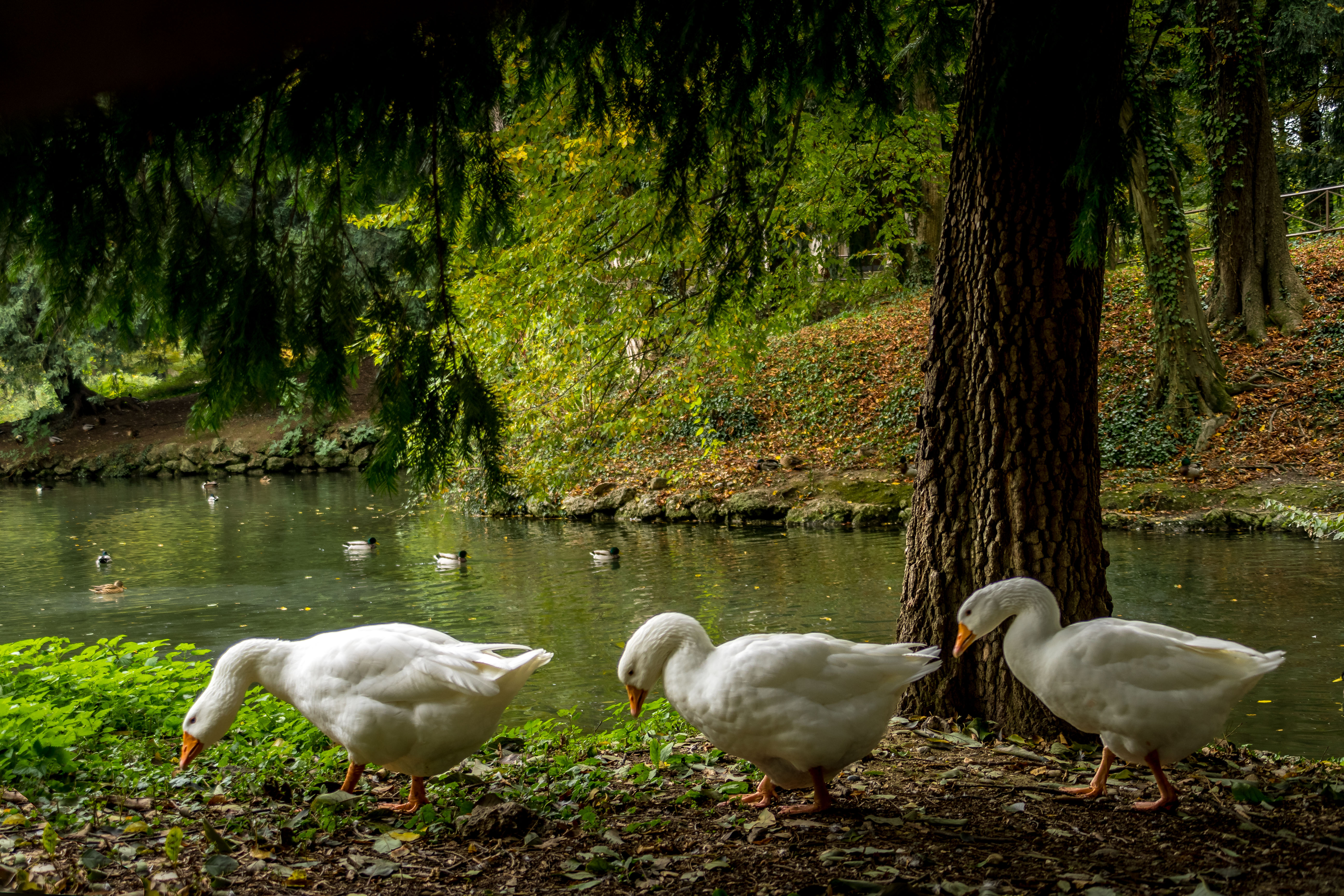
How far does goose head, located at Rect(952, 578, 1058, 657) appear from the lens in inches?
157

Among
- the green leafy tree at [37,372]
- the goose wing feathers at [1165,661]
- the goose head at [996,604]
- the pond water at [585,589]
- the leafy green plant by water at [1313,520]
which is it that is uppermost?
the green leafy tree at [37,372]

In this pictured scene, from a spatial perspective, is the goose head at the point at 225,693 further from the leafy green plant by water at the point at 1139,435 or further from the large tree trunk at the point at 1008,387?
the leafy green plant by water at the point at 1139,435

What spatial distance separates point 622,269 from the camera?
837 cm

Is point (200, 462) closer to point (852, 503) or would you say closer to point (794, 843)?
point (852, 503)

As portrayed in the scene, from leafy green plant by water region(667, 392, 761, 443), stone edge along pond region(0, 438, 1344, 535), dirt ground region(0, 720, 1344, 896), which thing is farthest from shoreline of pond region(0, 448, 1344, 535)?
leafy green plant by water region(667, 392, 761, 443)

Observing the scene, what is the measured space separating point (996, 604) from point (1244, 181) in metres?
16.5

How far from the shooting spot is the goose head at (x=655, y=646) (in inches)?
152

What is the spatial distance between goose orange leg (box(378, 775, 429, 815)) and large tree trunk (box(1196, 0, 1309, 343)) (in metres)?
18.1

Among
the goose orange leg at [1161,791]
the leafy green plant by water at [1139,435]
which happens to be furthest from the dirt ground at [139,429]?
the goose orange leg at [1161,791]

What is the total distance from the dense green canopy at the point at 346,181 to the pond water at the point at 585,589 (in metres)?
4.30

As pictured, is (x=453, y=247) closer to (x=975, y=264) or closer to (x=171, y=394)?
(x=975, y=264)

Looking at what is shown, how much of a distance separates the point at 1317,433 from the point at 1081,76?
1411 centimetres

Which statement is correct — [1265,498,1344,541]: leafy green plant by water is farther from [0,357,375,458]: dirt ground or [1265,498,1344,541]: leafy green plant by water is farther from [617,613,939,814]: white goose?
[0,357,375,458]: dirt ground

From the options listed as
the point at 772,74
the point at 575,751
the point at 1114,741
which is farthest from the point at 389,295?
the point at 1114,741
